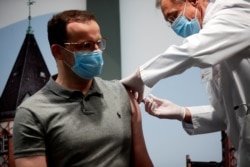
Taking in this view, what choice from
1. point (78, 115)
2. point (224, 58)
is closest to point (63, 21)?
point (78, 115)

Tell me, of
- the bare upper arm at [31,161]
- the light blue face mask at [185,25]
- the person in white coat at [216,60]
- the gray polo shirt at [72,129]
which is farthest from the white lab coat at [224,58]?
the bare upper arm at [31,161]

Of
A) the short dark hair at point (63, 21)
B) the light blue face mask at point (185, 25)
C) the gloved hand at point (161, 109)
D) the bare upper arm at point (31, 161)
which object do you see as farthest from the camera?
the gloved hand at point (161, 109)

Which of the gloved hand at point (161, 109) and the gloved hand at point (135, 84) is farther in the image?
the gloved hand at point (161, 109)

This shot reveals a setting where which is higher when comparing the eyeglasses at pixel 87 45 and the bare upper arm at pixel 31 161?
the eyeglasses at pixel 87 45

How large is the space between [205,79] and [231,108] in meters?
0.24

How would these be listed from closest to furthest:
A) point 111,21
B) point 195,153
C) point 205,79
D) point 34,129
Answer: point 34,129
point 205,79
point 195,153
point 111,21

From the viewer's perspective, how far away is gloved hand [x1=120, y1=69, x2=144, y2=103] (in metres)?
1.59

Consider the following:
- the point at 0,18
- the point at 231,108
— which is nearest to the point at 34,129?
the point at 231,108

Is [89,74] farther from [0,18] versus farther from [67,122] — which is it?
[0,18]

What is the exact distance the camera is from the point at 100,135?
1.43 metres

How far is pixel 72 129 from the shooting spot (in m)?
1.39

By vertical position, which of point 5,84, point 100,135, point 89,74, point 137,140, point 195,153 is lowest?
point 195,153

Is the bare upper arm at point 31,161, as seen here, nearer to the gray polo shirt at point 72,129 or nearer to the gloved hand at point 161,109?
the gray polo shirt at point 72,129

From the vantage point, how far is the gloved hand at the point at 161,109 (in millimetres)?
1887
